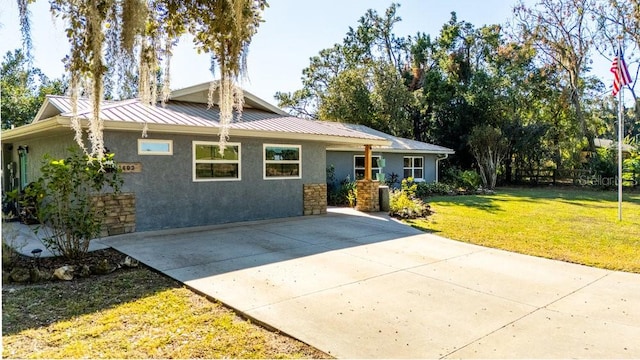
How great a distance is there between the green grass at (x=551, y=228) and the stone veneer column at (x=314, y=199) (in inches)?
111

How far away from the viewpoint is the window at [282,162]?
11.0 meters

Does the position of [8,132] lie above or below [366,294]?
above

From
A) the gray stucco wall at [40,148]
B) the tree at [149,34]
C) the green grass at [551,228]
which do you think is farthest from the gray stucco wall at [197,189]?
the tree at [149,34]

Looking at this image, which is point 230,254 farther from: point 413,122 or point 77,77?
point 413,122

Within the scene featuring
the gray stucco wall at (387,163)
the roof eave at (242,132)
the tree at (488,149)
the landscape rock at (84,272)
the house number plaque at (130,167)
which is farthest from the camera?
the tree at (488,149)

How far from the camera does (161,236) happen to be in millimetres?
8438

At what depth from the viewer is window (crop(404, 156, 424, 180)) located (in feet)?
65.9

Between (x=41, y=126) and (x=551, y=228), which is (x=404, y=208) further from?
(x=41, y=126)

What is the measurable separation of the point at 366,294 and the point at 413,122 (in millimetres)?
23953

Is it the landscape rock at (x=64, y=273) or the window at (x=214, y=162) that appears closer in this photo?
the landscape rock at (x=64, y=273)

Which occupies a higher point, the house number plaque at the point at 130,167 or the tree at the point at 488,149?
the tree at the point at 488,149

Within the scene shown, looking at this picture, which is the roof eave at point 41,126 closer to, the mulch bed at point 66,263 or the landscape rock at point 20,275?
the mulch bed at point 66,263

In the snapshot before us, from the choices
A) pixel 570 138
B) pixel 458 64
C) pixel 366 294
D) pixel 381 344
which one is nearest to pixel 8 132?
pixel 366 294

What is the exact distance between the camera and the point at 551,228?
9.88 meters
